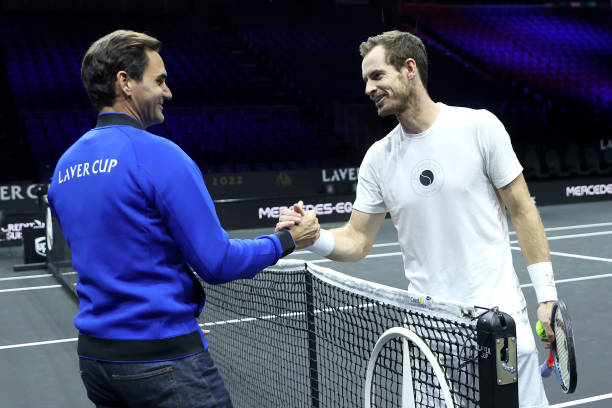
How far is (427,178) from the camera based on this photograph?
8.88 ft

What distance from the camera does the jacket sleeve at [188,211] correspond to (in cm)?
189

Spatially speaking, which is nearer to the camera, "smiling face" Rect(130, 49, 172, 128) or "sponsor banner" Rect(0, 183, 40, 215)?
"smiling face" Rect(130, 49, 172, 128)

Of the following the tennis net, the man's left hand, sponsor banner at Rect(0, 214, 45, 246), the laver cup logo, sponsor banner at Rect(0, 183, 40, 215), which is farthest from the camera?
sponsor banner at Rect(0, 183, 40, 215)

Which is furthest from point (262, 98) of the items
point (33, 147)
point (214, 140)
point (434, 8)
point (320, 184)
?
point (434, 8)

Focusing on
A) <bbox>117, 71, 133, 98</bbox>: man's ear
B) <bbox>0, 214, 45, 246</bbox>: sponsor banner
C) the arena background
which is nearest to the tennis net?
<bbox>117, 71, 133, 98</bbox>: man's ear

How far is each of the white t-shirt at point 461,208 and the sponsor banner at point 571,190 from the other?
44.2 ft

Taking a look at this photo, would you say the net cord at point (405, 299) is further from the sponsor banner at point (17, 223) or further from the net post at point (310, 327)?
the sponsor banner at point (17, 223)

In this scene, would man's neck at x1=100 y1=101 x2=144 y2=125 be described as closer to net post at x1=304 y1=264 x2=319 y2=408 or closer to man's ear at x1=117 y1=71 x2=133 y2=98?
man's ear at x1=117 y1=71 x2=133 y2=98

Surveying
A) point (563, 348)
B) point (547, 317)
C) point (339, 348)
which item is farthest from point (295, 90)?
point (563, 348)

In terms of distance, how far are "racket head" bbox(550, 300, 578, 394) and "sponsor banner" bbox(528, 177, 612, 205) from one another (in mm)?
13668

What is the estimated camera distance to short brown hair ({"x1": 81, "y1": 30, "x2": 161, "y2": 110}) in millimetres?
1994

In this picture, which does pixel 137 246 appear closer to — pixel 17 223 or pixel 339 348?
pixel 339 348

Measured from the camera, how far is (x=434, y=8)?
993 inches

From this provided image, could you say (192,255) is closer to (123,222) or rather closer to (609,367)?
(123,222)
